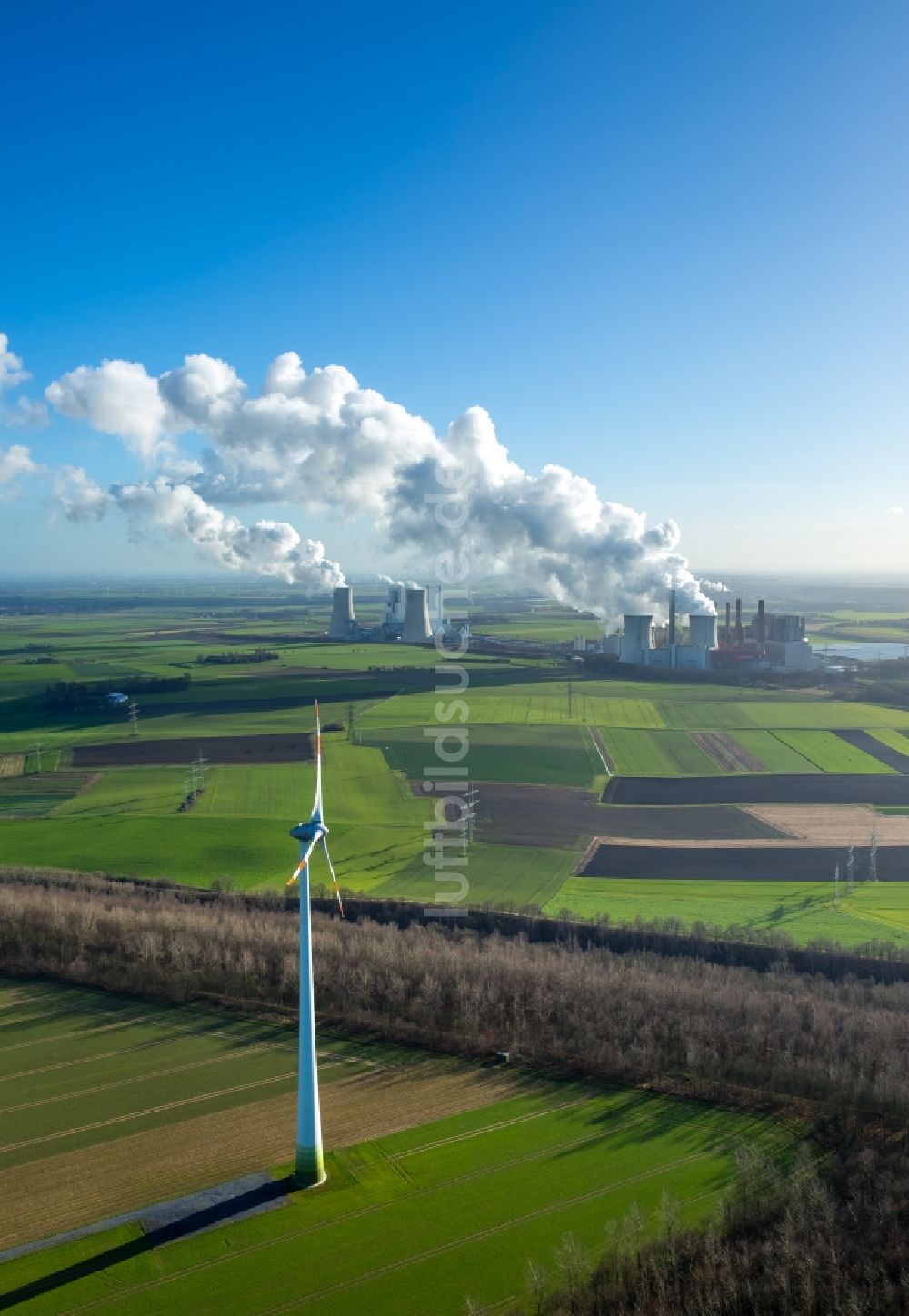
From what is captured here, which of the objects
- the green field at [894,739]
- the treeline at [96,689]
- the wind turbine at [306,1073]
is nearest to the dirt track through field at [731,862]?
the wind turbine at [306,1073]

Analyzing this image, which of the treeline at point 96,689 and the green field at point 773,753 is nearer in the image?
the green field at point 773,753

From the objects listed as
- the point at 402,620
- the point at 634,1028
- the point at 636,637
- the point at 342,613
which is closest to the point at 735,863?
the point at 634,1028

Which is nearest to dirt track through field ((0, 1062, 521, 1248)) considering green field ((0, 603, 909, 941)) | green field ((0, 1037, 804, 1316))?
green field ((0, 1037, 804, 1316))

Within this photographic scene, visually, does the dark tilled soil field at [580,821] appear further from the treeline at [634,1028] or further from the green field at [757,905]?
the treeline at [634,1028]

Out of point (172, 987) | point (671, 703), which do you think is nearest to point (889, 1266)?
point (172, 987)

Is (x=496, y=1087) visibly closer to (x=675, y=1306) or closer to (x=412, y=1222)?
(x=412, y=1222)
